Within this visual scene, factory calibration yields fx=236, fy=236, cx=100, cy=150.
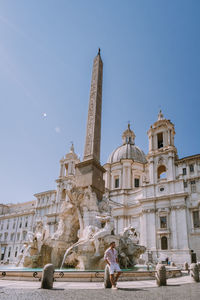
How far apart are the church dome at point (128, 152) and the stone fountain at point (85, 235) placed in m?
33.4

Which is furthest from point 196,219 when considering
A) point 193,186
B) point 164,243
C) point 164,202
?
point 164,243

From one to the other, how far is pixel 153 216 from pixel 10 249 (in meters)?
35.1

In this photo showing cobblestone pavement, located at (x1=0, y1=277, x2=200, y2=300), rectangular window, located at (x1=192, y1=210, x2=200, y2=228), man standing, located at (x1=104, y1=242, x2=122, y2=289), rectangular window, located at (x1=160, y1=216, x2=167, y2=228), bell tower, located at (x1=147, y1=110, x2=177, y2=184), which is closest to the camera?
cobblestone pavement, located at (x1=0, y1=277, x2=200, y2=300)

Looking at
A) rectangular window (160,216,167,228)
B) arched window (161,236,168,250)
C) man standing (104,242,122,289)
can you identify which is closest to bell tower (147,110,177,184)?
rectangular window (160,216,167,228)

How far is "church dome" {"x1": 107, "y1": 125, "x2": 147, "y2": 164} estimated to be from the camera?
4938 cm

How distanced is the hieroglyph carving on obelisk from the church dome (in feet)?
98.0

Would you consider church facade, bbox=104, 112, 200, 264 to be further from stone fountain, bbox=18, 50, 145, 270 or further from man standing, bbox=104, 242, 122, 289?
man standing, bbox=104, 242, 122, 289

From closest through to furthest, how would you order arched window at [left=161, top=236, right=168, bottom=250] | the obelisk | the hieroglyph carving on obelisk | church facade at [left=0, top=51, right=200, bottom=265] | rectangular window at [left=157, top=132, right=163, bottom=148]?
1. the obelisk
2. the hieroglyph carving on obelisk
3. church facade at [left=0, top=51, right=200, bottom=265]
4. arched window at [left=161, top=236, right=168, bottom=250]
5. rectangular window at [left=157, top=132, right=163, bottom=148]

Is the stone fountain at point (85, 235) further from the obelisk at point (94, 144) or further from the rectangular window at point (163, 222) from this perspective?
the rectangular window at point (163, 222)

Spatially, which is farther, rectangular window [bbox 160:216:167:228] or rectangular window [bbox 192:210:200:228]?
rectangular window [bbox 160:216:167:228]

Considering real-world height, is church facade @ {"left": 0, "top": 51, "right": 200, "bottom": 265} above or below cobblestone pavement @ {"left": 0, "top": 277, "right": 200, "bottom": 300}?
above

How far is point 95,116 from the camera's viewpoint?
57.9 ft

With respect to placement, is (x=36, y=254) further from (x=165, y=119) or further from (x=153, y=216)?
(x=165, y=119)

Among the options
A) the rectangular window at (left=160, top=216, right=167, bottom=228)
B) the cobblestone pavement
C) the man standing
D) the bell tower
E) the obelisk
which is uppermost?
the bell tower
